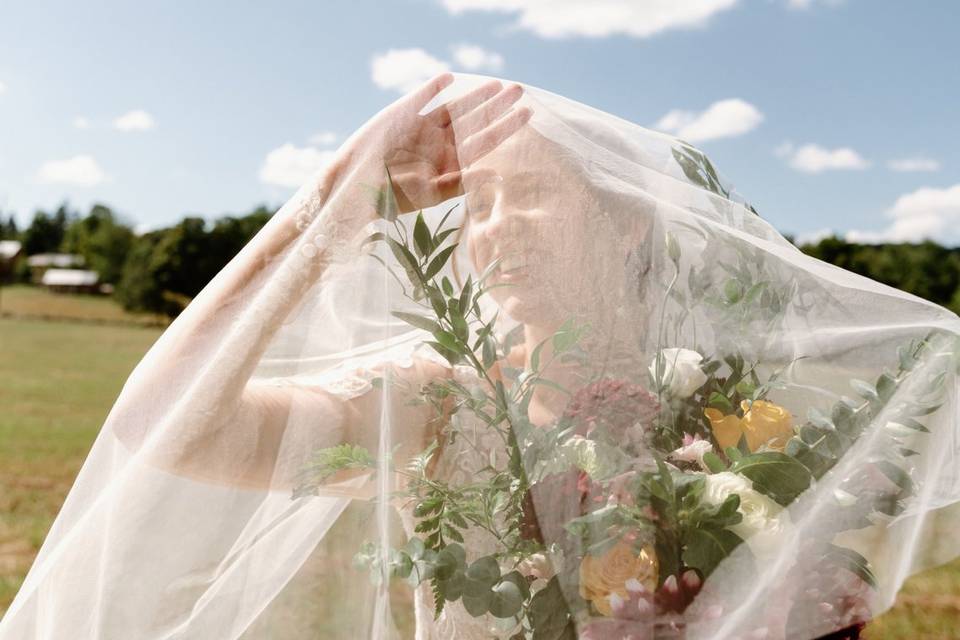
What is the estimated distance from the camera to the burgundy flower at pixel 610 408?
108cm

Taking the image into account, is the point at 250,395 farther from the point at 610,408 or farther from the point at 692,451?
the point at 692,451

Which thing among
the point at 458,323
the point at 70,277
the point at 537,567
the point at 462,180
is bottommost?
the point at 70,277

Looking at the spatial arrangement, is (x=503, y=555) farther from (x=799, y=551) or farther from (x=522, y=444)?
(x=799, y=551)

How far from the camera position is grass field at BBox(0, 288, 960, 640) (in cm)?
433

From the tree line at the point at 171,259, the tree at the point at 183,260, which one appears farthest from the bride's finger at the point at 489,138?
the tree at the point at 183,260

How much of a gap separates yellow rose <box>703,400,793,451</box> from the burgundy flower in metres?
0.11

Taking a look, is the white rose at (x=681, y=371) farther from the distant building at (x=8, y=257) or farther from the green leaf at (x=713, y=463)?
the distant building at (x=8, y=257)

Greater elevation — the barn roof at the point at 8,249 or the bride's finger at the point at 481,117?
the barn roof at the point at 8,249

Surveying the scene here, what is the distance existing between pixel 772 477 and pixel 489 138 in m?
0.63

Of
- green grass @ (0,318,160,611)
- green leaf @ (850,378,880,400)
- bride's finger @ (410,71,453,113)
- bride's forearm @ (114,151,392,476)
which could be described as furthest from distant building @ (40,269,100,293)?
green leaf @ (850,378,880,400)

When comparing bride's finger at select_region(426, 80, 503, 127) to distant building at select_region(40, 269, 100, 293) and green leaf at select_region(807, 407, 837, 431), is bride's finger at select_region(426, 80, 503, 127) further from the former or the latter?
distant building at select_region(40, 269, 100, 293)

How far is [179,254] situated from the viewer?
149 feet

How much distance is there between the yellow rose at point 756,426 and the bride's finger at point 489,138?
500 mm

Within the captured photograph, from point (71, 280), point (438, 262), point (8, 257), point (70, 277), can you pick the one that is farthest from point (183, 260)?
point (438, 262)
